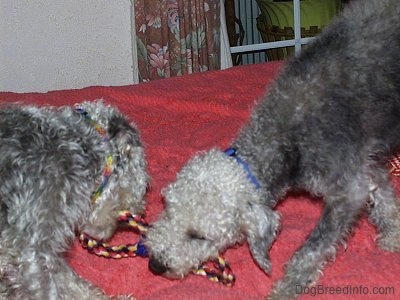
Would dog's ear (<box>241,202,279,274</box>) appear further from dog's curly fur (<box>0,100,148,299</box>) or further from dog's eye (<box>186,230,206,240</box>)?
dog's curly fur (<box>0,100,148,299</box>)

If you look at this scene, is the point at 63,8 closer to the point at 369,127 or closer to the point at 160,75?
the point at 160,75

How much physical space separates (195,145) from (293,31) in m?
2.14

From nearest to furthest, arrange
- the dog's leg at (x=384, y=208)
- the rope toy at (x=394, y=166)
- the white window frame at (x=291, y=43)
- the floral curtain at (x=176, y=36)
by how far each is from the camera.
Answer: the dog's leg at (x=384, y=208) < the rope toy at (x=394, y=166) < the floral curtain at (x=176, y=36) < the white window frame at (x=291, y=43)

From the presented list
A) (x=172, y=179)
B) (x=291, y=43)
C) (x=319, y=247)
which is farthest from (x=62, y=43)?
(x=319, y=247)

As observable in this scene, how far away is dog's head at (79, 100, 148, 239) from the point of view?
256 centimetres

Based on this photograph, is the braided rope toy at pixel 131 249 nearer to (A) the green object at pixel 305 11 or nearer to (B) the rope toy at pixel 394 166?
(B) the rope toy at pixel 394 166

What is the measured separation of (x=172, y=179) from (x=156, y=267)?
755mm

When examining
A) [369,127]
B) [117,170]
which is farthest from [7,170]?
[369,127]

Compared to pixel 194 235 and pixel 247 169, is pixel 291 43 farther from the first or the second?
pixel 194 235

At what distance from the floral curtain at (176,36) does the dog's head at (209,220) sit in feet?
7.94

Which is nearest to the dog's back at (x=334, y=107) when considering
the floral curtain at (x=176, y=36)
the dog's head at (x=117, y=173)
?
the dog's head at (x=117, y=173)

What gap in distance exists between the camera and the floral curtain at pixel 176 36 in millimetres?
4816

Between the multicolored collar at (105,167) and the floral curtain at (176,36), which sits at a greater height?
the floral curtain at (176,36)

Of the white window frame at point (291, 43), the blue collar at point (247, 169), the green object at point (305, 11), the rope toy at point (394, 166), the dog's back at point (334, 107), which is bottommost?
the rope toy at point (394, 166)
